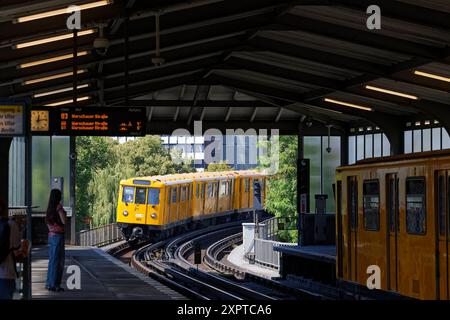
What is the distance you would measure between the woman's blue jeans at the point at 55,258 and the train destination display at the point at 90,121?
4.10 m

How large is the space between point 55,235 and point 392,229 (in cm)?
497

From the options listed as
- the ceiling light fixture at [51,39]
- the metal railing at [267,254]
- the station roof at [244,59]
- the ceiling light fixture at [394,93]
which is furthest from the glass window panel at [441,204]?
the metal railing at [267,254]

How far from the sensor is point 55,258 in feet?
53.4

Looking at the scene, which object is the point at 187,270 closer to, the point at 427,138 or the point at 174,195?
the point at 427,138

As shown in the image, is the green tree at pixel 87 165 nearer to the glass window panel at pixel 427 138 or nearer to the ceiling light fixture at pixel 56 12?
the glass window panel at pixel 427 138

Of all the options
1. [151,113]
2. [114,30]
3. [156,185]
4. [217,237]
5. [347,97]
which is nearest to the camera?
[114,30]

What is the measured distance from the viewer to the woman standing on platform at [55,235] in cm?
1547

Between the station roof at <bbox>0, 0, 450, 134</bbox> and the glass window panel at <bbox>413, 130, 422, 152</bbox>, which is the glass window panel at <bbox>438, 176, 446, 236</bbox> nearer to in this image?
the station roof at <bbox>0, 0, 450, 134</bbox>

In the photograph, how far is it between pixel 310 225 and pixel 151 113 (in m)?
11.3

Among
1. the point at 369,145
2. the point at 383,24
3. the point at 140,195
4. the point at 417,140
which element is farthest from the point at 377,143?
the point at 383,24

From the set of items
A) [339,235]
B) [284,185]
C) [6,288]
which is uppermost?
[284,185]
